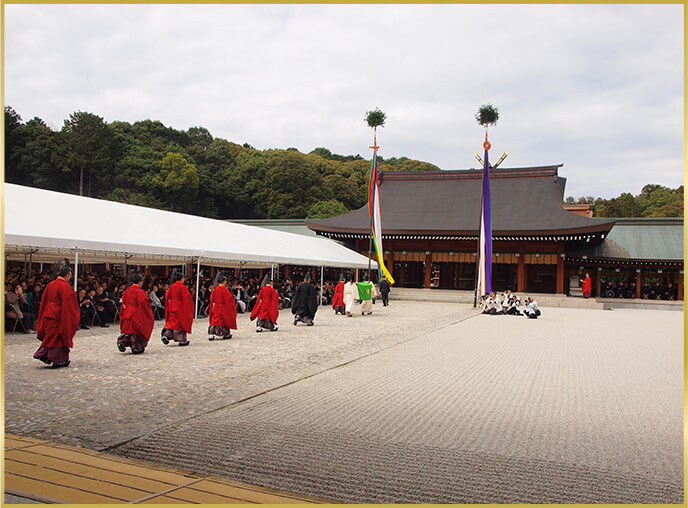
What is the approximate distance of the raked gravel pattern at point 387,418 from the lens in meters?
3.49

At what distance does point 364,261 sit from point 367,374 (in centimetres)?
1895

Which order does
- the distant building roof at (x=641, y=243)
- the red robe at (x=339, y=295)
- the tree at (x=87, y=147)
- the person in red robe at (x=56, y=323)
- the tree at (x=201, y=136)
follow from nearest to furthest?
1. the person in red robe at (x=56, y=323)
2. the red robe at (x=339, y=295)
3. the distant building roof at (x=641, y=243)
4. the tree at (x=87, y=147)
5. the tree at (x=201, y=136)

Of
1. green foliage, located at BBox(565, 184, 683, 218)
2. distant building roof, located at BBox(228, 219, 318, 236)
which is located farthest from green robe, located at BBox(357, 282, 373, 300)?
green foliage, located at BBox(565, 184, 683, 218)

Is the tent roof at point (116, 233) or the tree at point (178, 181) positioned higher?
the tree at point (178, 181)

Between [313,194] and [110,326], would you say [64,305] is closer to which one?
[110,326]

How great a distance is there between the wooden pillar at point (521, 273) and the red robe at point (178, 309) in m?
20.7

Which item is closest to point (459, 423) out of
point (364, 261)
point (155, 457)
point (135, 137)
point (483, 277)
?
point (155, 457)

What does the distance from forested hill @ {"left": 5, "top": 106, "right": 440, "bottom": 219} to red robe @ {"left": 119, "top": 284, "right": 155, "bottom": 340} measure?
124 ft

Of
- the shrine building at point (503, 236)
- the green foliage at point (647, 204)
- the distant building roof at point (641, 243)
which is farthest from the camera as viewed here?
the green foliage at point (647, 204)

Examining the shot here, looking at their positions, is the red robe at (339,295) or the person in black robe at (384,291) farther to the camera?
the person in black robe at (384,291)

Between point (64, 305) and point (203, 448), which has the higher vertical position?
point (64, 305)

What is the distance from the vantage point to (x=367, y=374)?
7121 mm

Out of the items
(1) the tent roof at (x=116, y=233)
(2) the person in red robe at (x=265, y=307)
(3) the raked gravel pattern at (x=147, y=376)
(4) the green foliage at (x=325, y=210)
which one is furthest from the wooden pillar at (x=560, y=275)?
(4) the green foliage at (x=325, y=210)

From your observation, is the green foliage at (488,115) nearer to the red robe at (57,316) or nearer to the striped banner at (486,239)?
the striped banner at (486,239)
